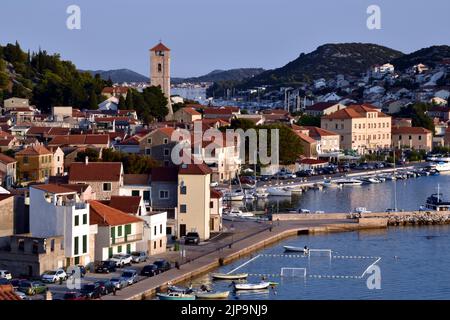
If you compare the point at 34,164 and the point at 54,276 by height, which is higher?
the point at 34,164

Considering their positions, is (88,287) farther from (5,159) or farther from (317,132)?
(317,132)

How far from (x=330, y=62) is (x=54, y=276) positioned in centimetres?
8450

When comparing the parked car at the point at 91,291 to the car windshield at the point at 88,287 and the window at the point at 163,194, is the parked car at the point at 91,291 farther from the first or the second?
the window at the point at 163,194

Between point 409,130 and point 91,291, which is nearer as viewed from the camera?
point 91,291

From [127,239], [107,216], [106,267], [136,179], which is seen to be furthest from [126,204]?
[106,267]

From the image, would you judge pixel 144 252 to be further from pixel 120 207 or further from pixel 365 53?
pixel 365 53

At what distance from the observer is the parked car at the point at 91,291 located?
825 centimetres

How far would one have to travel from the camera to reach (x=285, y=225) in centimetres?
1471

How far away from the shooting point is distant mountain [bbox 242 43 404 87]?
85.9m

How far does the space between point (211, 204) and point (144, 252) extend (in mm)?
2603

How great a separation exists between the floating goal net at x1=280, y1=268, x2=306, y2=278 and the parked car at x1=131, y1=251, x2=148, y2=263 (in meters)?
1.42

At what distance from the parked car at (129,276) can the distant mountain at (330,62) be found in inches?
2816

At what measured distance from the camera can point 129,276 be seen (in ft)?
30.2

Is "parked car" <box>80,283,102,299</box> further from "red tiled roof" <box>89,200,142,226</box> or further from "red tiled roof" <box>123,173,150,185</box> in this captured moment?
"red tiled roof" <box>123,173,150,185</box>
